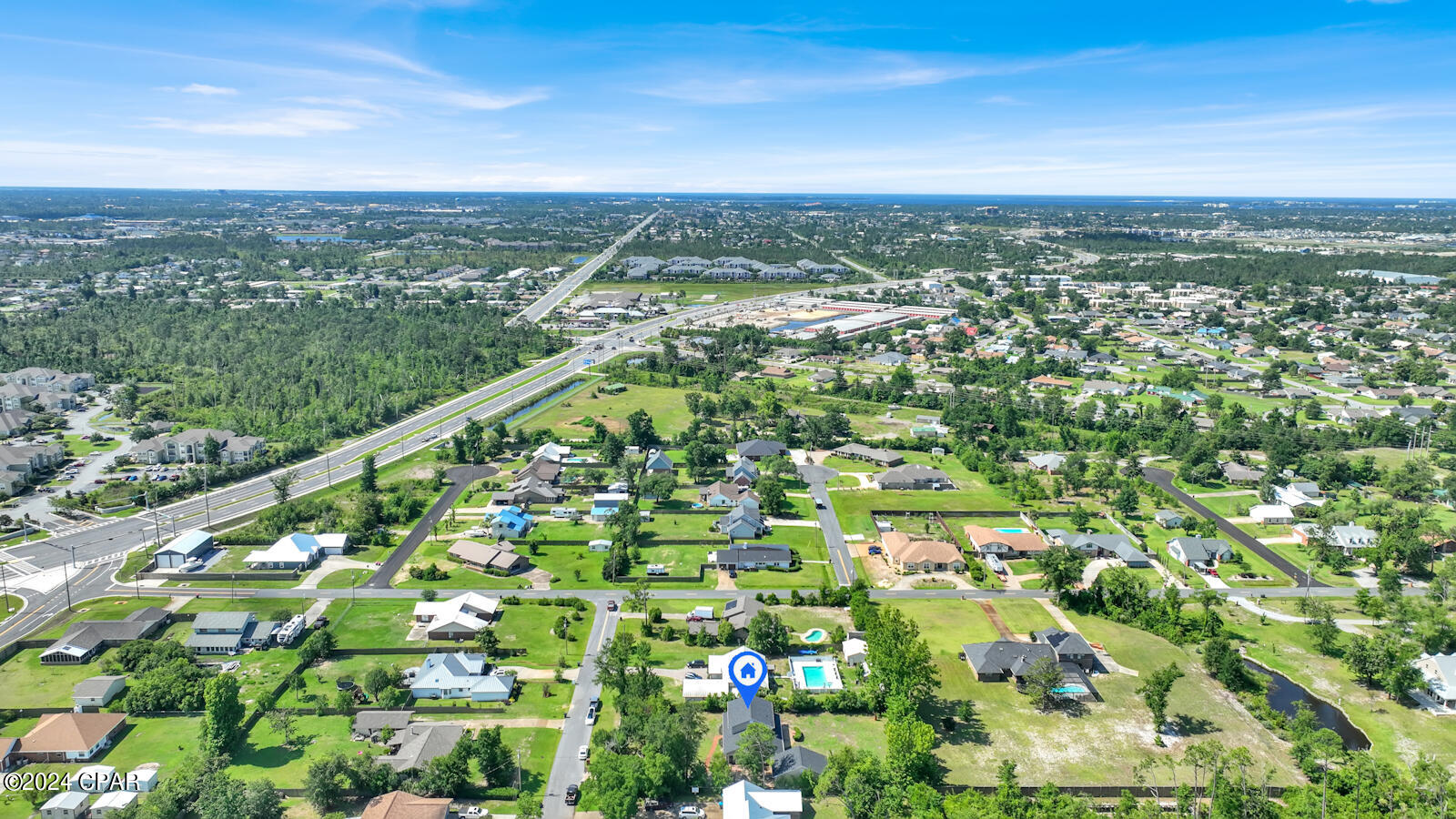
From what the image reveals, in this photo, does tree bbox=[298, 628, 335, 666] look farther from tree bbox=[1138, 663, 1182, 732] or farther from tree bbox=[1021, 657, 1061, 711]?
tree bbox=[1138, 663, 1182, 732]

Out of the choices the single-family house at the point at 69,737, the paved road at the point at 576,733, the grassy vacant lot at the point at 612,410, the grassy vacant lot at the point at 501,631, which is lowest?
the paved road at the point at 576,733

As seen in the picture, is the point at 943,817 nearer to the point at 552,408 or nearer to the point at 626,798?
the point at 626,798

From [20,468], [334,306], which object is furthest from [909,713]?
[334,306]

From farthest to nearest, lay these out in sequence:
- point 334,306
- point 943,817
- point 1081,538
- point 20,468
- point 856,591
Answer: point 334,306 → point 20,468 → point 1081,538 → point 856,591 → point 943,817

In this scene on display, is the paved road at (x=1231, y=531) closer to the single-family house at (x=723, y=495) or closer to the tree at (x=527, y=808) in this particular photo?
the single-family house at (x=723, y=495)

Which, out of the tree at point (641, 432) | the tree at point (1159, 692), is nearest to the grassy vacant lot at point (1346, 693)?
the tree at point (1159, 692)
